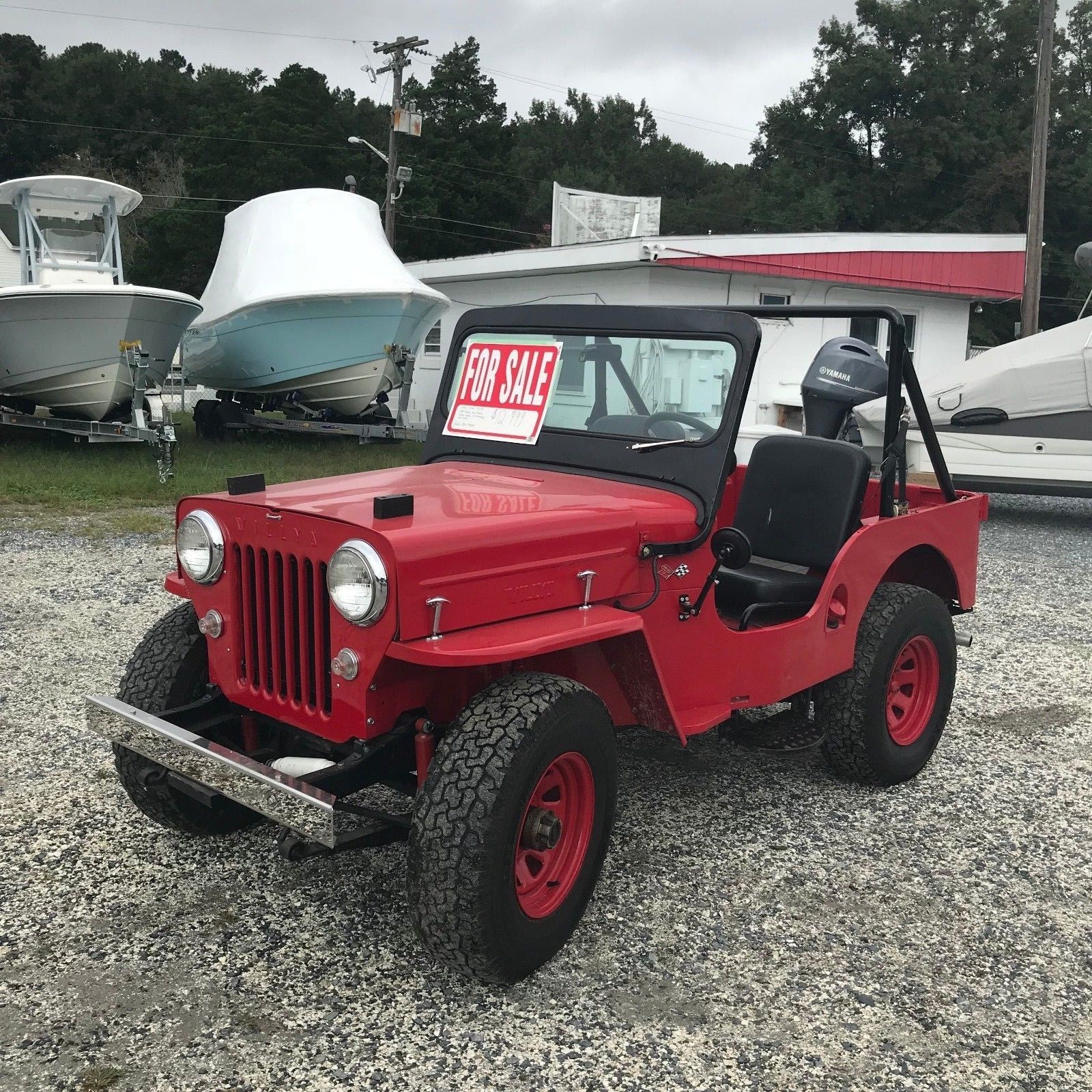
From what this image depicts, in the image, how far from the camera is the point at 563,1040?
8.16 ft

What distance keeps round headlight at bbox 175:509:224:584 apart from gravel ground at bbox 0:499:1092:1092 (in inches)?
38.0

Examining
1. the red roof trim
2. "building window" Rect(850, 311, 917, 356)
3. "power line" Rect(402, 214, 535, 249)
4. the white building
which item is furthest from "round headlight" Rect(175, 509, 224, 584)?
"power line" Rect(402, 214, 535, 249)

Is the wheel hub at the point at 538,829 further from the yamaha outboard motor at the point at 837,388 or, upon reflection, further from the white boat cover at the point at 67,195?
the white boat cover at the point at 67,195


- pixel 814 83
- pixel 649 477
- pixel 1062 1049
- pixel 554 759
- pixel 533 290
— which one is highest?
pixel 814 83

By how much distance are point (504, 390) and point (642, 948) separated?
74.8 inches

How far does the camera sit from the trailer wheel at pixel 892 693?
150 inches

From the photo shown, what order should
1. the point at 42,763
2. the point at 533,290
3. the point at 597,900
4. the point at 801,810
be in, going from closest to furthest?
the point at 597,900 → the point at 801,810 → the point at 42,763 → the point at 533,290

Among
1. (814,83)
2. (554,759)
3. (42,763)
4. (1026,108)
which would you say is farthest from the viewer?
(814,83)

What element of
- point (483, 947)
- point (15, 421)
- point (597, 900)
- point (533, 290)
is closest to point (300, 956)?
point (483, 947)

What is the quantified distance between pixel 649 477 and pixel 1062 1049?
1.91 m

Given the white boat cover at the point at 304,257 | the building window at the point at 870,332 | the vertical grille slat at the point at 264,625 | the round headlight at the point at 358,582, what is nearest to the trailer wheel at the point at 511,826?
the round headlight at the point at 358,582

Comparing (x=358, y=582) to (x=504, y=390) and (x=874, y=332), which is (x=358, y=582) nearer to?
(x=504, y=390)

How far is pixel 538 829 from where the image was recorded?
269cm

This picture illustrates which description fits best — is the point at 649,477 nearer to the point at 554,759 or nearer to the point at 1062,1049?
the point at 554,759
